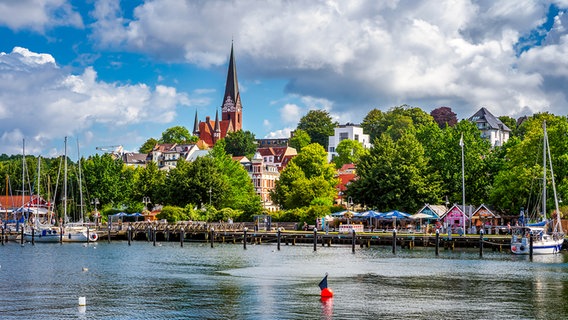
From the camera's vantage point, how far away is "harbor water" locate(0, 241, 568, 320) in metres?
40.9

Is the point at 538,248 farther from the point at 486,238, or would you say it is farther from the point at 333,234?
the point at 333,234

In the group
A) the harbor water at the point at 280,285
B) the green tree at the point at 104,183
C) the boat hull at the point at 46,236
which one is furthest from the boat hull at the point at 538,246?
the green tree at the point at 104,183

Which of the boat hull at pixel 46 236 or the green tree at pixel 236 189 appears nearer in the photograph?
the boat hull at pixel 46 236

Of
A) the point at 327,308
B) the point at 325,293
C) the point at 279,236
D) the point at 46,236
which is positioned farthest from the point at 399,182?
the point at 327,308

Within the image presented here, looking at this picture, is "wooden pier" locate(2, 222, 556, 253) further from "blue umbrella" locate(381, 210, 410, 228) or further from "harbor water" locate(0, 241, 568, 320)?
"harbor water" locate(0, 241, 568, 320)

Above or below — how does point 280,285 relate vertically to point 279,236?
below

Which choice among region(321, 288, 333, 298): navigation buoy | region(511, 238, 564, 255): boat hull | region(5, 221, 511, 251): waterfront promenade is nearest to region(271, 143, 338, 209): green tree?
region(5, 221, 511, 251): waterfront promenade

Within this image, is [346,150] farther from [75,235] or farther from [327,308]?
[327,308]

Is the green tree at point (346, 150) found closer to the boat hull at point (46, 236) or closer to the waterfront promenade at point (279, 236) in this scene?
the waterfront promenade at point (279, 236)

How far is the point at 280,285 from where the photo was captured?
51.9 meters

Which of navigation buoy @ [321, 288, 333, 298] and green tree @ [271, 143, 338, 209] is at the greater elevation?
green tree @ [271, 143, 338, 209]

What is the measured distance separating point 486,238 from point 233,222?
45668 millimetres

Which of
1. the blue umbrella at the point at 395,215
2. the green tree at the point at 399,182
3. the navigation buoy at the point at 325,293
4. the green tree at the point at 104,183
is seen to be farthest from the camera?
the green tree at the point at 104,183

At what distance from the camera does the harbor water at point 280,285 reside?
40.9 metres
